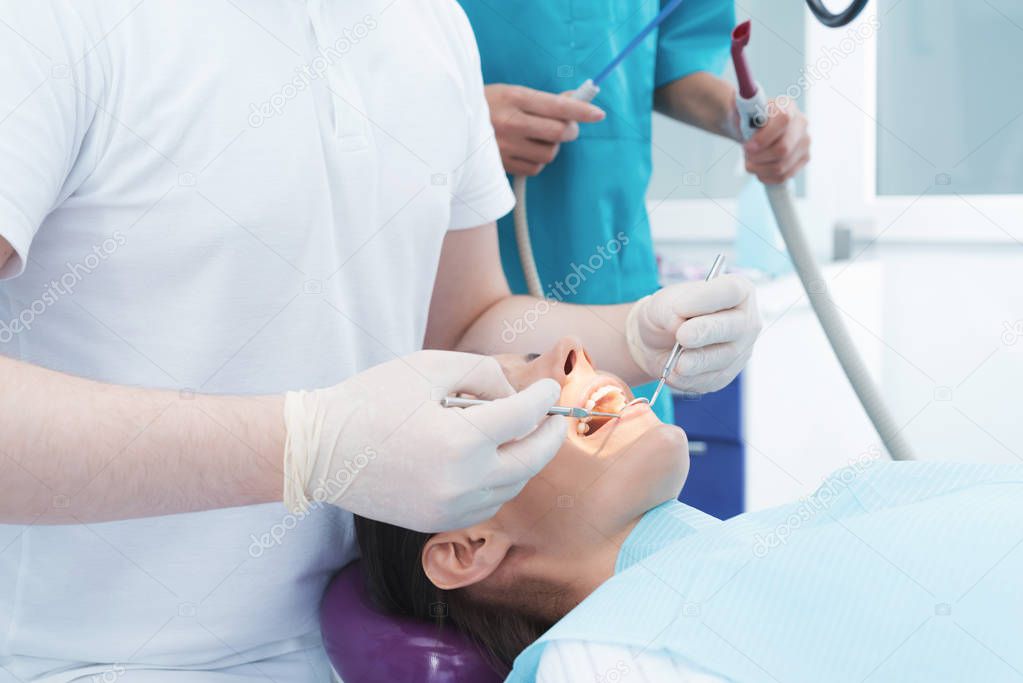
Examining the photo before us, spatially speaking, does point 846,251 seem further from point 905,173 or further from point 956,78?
point 956,78

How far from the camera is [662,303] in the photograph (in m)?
1.38

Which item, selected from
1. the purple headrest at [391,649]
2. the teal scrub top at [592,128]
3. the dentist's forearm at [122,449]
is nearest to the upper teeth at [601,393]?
the purple headrest at [391,649]

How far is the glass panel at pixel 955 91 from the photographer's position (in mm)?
2971

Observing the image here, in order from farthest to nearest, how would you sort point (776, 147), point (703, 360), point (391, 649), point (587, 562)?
point (776, 147), point (703, 360), point (587, 562), point (391, 649)

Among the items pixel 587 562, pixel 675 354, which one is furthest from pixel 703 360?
pixel 587 562

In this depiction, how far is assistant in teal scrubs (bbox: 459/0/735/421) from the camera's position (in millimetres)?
1852

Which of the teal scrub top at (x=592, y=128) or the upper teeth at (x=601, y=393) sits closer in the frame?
the upper teeth at (x=601, y=393)

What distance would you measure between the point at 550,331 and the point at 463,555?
42 centimetres

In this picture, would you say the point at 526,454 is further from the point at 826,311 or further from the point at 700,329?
the point at 826,311

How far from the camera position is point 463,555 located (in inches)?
49.8

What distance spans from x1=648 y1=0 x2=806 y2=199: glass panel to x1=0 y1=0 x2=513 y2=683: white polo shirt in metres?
2.30

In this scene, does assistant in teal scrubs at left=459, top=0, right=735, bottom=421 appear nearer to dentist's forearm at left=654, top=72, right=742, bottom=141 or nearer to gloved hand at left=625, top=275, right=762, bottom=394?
dentist's forearm at left=654, top=72, right=742, bottom=141

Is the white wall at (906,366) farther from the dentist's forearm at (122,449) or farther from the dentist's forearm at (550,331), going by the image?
the dentist's forearm at (122,449)

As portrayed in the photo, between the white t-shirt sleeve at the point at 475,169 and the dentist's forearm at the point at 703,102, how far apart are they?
0.62 m
